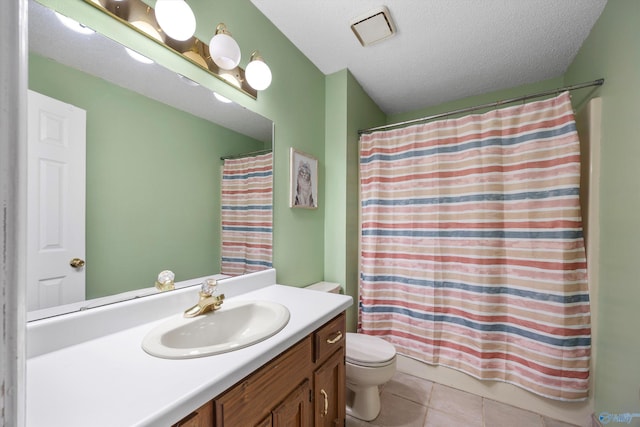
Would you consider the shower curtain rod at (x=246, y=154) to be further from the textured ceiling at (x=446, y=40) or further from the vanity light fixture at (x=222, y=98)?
the textured ceiling at (x=446, y=40)

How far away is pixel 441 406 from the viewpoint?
1632mm

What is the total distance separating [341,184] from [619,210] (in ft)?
4.99

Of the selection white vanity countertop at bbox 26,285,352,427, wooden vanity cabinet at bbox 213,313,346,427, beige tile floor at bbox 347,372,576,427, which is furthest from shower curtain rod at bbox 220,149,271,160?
beige tile floor at bbox 347,372,576,427

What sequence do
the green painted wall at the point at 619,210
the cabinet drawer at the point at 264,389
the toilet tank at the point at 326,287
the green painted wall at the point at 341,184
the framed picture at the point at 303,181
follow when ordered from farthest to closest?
the green painted wall at the point at 341,184
the toilet tank at the point at 326,287
the framed picture at the point at 303,181
the green painted wall at the point at 619,210
the cabinet drawer at the point at 264,389

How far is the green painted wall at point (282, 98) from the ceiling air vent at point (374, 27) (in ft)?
1.43

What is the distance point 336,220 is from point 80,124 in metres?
1.55

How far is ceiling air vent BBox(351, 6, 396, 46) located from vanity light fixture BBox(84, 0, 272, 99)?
2.31 feet

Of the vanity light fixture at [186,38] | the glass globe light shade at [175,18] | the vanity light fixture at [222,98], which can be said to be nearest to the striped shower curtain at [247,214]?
the vanity light fixture at [222,98]

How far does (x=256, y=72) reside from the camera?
130 cm

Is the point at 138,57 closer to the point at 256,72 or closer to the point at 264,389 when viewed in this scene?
the point at 256,72

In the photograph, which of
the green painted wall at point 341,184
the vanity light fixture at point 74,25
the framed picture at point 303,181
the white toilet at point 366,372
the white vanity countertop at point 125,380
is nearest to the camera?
the white vanity countertop at point 125,380

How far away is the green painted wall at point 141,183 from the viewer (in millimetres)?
820

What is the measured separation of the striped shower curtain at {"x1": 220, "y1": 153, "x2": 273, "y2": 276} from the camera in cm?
124

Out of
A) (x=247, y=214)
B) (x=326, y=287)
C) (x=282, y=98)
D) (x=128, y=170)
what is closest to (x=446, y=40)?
(x=282, y=98)
